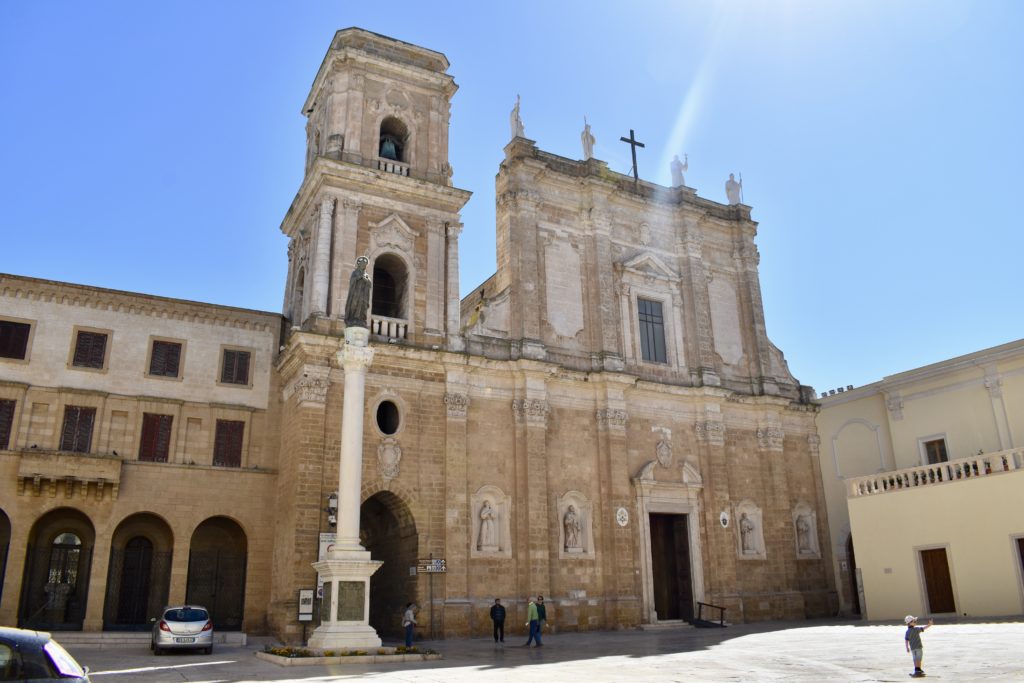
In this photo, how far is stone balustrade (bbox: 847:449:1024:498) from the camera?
21.6m

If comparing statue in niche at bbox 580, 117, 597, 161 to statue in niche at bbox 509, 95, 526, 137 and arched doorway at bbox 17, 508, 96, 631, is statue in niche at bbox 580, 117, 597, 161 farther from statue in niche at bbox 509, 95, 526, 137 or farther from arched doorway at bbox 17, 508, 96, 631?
arched doorway at bbox 17, 508, 96, 631

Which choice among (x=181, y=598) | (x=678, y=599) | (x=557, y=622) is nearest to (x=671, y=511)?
(x=678, y=599)

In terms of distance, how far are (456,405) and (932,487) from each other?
13.7 meters

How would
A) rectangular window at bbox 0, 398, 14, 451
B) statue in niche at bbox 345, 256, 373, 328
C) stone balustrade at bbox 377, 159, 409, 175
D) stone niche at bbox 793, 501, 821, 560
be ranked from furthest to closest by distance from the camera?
1. stone niche at bbox 793, 501, 821, 560
2. stone balustrade at bbox 377, 159, 409, 175
3. rectangular window at bbox 0, 398, 14, 451
4. statue in niche at bbox 345, 256, 373, 328

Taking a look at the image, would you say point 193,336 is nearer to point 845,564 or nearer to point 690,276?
point 690,276

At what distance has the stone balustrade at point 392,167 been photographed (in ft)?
79.1

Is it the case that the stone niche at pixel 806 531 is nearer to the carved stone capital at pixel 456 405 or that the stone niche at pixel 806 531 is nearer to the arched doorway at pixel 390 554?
the carved stone capital at pixel 456 405

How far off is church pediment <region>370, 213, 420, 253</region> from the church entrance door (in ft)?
37.6

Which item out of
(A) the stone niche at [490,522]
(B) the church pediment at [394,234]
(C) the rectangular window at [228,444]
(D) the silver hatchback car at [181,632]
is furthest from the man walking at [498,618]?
(B) the church pediment at [394,234]

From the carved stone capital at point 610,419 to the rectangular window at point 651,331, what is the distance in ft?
9.77

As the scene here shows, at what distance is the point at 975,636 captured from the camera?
1595 centimetres

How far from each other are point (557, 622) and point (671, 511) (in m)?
5.41

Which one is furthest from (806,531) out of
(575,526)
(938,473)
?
(575,526)

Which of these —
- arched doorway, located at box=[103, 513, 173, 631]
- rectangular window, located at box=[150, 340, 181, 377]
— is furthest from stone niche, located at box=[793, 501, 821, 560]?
rectangular window, located at box=[150, 340, 181, 377]
